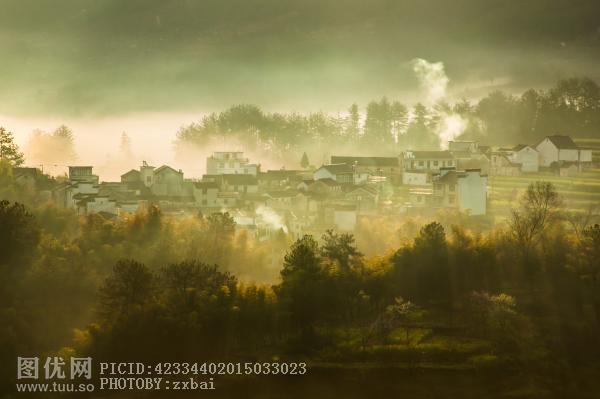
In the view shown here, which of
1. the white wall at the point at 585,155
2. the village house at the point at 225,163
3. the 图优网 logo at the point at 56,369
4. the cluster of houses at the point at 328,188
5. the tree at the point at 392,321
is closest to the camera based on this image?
the 图优网 logo at the point at 56,369

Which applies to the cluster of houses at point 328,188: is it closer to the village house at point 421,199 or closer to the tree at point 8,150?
the village house at point 421,199

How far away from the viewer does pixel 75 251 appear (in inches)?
824

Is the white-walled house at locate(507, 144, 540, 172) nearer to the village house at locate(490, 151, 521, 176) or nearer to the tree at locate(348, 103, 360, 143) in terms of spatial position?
the village house at locate(490, 151, 521, 176)

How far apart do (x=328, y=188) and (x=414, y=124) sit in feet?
48.3

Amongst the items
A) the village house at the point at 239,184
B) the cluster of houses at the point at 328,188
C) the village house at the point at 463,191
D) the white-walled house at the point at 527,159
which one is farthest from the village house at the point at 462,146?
the village house at the point at 239,184

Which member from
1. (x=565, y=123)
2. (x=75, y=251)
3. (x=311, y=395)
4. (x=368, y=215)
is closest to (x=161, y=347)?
(x=311, y=395)

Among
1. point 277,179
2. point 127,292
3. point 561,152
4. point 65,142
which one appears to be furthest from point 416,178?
point 65,142

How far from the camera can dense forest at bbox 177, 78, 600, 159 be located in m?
40.1

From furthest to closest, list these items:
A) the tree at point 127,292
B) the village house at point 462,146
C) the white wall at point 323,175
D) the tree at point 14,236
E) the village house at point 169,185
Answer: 1. the village house at point 462,146
2. the white wall at point 323,175
3. the village house at point 169,185
4. the tree at point 14,236
5. the tree at point 127,292

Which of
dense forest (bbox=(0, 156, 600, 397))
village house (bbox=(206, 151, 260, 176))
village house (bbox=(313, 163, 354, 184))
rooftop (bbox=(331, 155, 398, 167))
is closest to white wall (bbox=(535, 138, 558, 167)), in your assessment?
rooftop (bbox=(331, 155, 398, 167))

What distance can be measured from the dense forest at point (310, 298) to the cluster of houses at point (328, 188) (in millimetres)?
2987

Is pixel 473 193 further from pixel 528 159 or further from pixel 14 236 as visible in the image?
pixel 14 236

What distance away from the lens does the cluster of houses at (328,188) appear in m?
25.8

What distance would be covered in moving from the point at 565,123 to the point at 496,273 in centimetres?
2190
